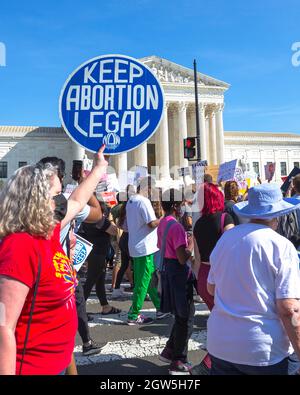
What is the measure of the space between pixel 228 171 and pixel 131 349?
8.89 metres

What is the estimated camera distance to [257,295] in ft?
8.25

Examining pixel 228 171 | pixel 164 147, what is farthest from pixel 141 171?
pixel 164 147

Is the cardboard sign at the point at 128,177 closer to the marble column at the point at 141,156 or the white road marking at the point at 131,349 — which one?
the white road marking at the point at 131,349

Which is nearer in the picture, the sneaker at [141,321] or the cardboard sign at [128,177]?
the sneaker at [141,321]

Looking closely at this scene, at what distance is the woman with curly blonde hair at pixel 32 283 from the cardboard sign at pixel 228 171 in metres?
11.1

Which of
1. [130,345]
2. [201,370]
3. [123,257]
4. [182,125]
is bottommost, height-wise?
[130,345]

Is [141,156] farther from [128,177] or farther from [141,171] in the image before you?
[141,171]

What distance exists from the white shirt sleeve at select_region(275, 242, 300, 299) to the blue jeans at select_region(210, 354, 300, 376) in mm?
406

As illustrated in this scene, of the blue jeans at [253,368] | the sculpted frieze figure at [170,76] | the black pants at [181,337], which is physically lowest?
the black pants at [181,337]

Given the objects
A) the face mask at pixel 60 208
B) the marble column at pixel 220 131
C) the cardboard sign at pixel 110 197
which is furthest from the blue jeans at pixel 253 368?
the marble column at pixel 220 131

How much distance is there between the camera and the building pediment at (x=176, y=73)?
64.4 meters

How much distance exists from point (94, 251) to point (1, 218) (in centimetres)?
444

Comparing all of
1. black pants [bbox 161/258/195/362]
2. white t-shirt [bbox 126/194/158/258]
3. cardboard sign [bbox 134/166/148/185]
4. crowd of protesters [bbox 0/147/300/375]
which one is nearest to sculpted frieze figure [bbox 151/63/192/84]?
cardboard sign [bbox 134/166/148/185]

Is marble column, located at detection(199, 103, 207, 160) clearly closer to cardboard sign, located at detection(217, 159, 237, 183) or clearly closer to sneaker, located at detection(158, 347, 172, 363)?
cardboard sign, located at detection(217, 159, 237, 183)
